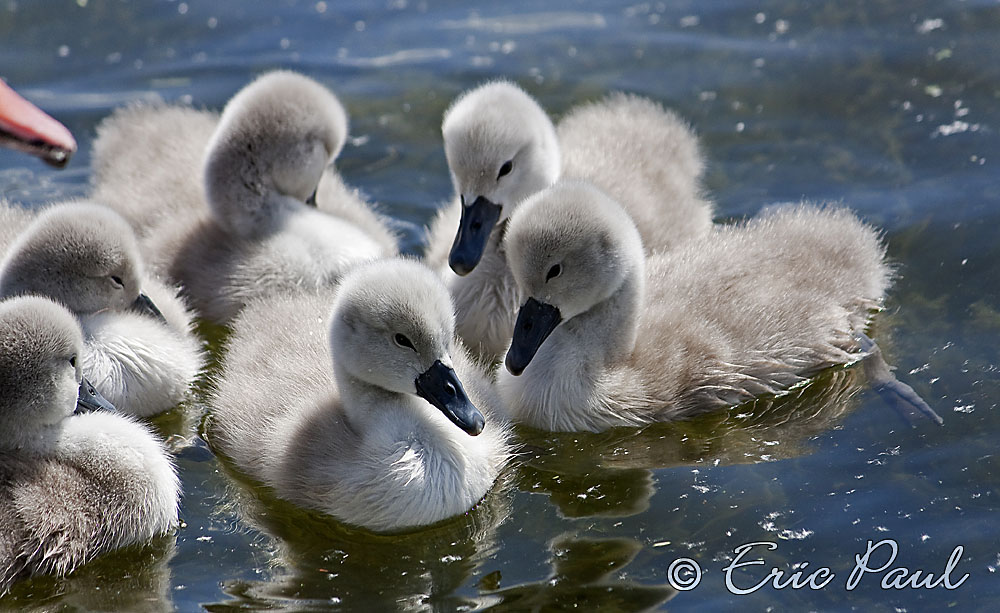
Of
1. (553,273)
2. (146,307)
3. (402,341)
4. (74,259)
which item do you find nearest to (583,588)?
(402,341)

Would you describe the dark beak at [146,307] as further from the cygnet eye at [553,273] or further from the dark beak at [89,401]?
the cygnet eye at [553,273]

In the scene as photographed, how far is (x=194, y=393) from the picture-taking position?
19.5 ft

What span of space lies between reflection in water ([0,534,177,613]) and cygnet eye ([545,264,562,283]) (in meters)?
1.72

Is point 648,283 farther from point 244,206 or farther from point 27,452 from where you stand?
point 27,452

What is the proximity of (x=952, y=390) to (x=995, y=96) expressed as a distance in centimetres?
277

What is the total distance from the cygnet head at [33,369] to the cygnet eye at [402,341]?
114 cm

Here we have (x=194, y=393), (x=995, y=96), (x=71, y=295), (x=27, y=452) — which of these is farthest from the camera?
(x=995, y=96)

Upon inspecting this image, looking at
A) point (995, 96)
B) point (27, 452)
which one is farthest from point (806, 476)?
point (995, 96)

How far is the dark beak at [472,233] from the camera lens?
580 cm

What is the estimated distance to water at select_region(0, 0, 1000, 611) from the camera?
182 inches

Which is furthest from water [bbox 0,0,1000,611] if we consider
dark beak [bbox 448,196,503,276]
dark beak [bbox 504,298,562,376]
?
dark beak [bbox 448,196,503,276]

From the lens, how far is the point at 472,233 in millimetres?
5934

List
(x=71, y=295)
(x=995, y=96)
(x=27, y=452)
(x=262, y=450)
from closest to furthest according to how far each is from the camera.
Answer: (x=27, y=452)
(x=262, y=450)
(x=71, y=295)
(x=995, y=96)

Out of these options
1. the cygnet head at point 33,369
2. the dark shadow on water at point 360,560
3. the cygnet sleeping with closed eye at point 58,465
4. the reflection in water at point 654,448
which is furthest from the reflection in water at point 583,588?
the cygnet head at point 33,369
